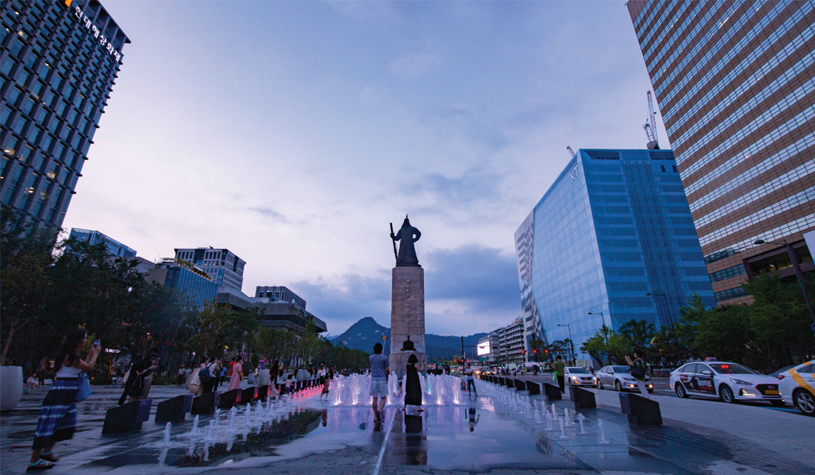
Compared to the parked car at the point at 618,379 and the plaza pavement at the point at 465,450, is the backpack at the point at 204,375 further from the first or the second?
the parked car at the point at 618,379

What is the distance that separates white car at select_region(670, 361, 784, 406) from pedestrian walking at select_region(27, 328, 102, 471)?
61.1ft

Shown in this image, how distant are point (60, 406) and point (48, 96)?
70859 mm

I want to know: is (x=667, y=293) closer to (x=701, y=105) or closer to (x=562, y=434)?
(x=701, y=105)

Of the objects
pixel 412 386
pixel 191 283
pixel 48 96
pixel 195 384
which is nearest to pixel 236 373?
pixel 195 384

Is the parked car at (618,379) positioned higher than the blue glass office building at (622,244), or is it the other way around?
the blue glass office building at (622,244)

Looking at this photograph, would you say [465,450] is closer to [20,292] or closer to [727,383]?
[727,383]

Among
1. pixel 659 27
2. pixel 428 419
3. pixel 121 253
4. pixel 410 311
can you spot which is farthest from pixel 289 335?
pixel 121 253

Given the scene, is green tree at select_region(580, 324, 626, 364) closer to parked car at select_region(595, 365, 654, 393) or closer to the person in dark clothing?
parked car at select_region(595, 365, 654, 393)

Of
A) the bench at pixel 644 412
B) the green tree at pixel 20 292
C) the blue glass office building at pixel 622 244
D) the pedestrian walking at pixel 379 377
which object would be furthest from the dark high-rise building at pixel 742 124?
the green tree at pixel 20 292

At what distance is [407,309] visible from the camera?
98.2 ft

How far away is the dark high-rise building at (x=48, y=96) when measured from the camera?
160 ft

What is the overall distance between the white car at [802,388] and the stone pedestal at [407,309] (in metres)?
19.7

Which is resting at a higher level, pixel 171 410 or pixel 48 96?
pixel 48 96

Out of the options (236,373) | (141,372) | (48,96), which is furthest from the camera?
(48,96)
